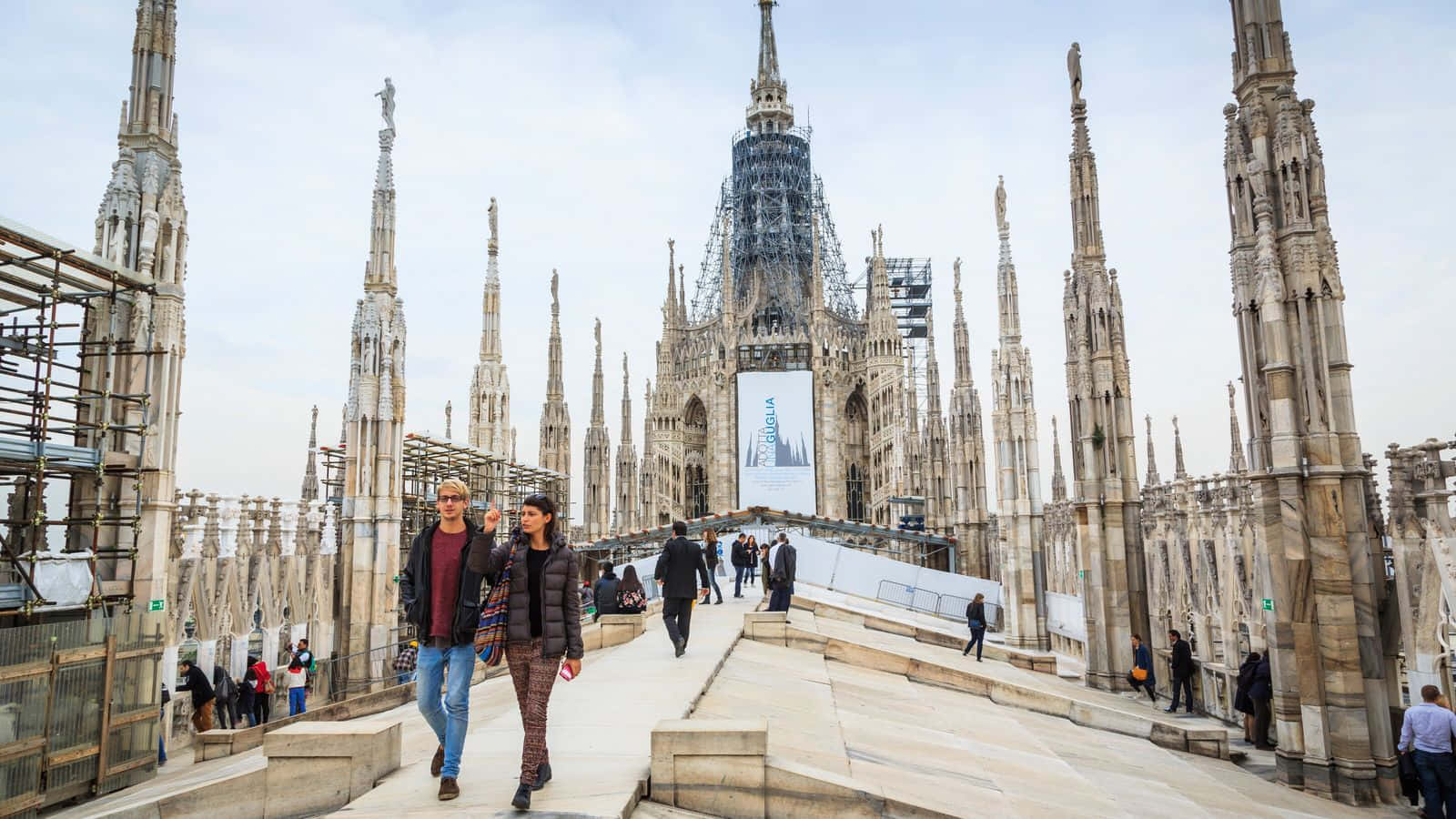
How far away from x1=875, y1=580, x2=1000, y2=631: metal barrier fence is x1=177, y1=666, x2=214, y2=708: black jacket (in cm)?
1838

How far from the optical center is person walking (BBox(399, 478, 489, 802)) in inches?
203

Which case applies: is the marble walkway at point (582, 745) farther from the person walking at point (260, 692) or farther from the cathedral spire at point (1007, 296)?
the cathedral spire at point (1007, 296)

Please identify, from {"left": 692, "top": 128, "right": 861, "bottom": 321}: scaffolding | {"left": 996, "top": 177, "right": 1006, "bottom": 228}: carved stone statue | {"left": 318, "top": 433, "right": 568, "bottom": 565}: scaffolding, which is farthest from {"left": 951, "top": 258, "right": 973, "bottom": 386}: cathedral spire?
{"left": 692, "top": 128, "right": 861, "bottom": 321}: scaffolding

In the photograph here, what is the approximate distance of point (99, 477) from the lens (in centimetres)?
1078

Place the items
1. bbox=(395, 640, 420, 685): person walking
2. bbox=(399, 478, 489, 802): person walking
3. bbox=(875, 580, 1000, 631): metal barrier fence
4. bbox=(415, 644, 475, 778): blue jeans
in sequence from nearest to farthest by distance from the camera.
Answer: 1. bbox=(415, 644, 475, 778): blue jeans
2. bbox=(399, 478, 489, 802): person walking
3. bbox=(395, 640, 420, 685): person walking
4. bbox=(875, 580, 1000, 631): metal barrier fence

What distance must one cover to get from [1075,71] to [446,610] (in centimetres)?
1844

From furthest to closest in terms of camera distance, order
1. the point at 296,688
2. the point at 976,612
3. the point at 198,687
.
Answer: the point at 976,612, the point at 296,688, the point at 198,687

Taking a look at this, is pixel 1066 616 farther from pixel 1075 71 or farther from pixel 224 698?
pixel 224 698

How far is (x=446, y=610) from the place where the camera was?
5.24m

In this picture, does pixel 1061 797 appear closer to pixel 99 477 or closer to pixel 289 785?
pixel 289 785

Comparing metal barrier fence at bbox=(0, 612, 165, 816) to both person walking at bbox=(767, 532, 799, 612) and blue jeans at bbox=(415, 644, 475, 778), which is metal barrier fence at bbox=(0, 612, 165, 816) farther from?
person walking at bbox=(767, 532, 799, 612)

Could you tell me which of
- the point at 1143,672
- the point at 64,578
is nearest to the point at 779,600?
the point at 1143,672

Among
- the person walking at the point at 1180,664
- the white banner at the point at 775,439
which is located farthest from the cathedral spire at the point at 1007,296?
the white banner at the point at 775,439

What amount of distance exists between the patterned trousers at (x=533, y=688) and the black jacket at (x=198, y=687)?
10.9 m
